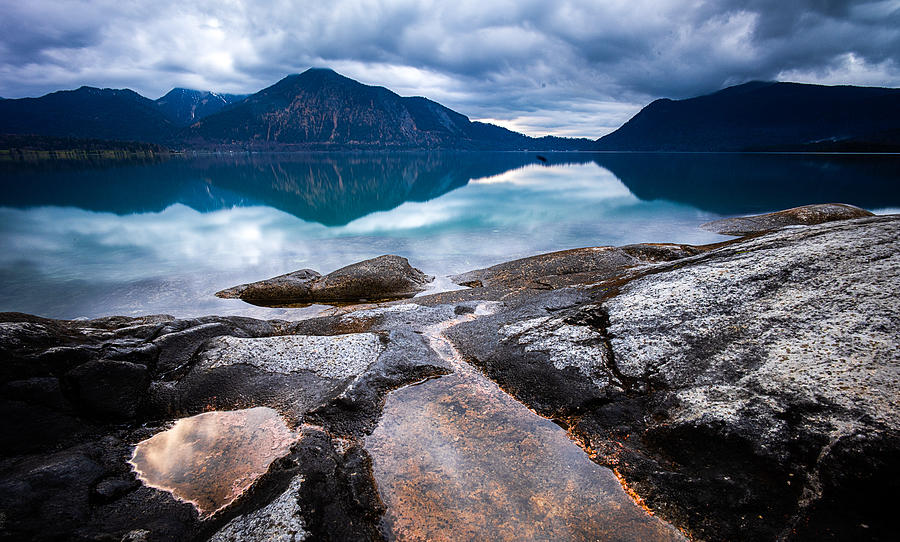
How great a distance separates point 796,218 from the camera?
34031 millimetres

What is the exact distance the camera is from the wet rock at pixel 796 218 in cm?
3284

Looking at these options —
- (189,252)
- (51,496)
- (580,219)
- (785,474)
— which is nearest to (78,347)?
(51,496)

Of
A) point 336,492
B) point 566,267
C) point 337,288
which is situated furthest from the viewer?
point 566,267

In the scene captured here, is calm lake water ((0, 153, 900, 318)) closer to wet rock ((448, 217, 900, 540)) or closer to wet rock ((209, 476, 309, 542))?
wet rock ((209, 476, 309, 542))

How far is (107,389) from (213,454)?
9.68 ft

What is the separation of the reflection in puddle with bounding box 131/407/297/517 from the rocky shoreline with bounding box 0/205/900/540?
24cm

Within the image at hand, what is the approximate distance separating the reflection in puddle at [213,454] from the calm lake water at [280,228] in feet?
31.9

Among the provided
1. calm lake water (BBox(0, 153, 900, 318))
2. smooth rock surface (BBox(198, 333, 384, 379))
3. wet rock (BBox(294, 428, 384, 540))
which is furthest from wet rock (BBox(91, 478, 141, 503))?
calm lake water (BBox(0, 153, 900, 318))

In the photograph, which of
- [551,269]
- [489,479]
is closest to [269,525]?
[489,479]

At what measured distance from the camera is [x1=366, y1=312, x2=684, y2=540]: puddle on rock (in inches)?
237

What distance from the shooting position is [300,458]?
275 inches

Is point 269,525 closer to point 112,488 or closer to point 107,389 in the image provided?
point 112,488

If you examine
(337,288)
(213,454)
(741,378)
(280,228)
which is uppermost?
(741,378)

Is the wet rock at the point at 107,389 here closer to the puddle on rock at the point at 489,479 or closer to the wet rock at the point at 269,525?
the wet rock at the point at 269,525
